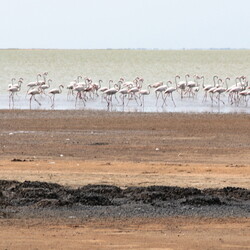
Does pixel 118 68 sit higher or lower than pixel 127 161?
higher

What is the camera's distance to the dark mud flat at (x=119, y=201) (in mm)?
11195

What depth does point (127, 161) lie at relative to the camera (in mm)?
16891

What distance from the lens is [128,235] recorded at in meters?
9.94

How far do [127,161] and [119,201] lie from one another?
5.14 m

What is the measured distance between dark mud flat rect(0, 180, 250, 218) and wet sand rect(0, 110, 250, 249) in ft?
1.19

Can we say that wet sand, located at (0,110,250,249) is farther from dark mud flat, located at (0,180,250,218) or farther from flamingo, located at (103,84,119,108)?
flamingo, located at (103,84,119,108)

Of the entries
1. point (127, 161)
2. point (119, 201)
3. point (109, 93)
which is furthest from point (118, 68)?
point (119, 201)

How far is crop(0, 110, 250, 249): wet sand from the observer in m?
9.88

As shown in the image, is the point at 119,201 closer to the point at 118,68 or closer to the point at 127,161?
the point at 127,161

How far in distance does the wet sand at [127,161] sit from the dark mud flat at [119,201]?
1.19 feet

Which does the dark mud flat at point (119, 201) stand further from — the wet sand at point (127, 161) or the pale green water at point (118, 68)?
the pale green water at point (118, 68)

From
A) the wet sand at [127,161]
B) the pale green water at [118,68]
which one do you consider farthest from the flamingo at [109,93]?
the pale green water at [118,68]

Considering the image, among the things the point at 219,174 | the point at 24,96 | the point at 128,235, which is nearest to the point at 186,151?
the point at 219,174

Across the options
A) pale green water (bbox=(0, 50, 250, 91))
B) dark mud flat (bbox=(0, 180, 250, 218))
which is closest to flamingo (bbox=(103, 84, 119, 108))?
pale green water (bbox=(0, 50, 250, 91))
